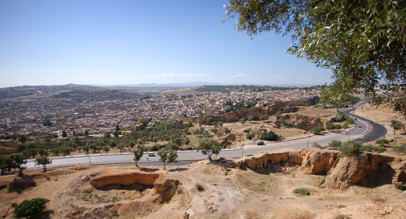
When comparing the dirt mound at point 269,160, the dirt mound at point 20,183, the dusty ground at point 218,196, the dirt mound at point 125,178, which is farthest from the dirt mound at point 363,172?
the dirt mound at point 20,183

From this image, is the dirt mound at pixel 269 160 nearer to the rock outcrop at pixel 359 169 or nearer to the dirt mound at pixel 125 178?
the rock outcrop at pixel 359 169

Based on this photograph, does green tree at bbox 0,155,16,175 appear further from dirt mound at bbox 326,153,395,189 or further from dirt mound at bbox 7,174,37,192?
dirt mound at bbox 326,153,395,189

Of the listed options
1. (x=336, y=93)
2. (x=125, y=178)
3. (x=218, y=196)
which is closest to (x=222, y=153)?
(x=125, y=178)

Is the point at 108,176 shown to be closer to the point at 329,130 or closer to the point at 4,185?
the point at 4,185

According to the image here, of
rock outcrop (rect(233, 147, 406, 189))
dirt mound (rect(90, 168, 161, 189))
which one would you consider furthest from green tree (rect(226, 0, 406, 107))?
dirt mound (rect(90, 168, 161, 189))

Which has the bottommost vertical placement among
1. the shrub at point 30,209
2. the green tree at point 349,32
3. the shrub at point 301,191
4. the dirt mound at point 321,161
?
the shrub at point 30,209

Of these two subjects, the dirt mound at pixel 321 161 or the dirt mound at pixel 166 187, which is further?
the dirt mound at pixel 321 161

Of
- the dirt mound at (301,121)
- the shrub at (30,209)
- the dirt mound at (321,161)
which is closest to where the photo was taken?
the shrub at (30,209)

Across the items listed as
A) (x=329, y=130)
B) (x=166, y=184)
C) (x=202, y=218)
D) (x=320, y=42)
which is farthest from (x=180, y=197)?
(x=329, y=130)
